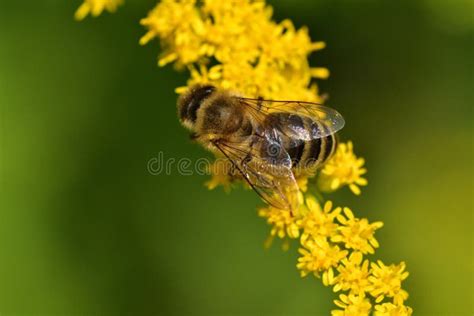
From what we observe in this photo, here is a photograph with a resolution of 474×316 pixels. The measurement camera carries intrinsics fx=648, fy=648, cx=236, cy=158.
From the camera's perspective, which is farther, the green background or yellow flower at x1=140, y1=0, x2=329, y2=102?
the green background

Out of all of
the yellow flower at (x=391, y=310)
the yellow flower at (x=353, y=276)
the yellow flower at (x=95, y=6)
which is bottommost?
the yellow flower at (x=391, y=310)

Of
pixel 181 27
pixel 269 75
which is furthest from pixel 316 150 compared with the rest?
pixel 181 27

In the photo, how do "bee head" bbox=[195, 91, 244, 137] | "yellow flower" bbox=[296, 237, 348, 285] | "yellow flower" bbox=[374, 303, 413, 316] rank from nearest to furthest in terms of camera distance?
"yellow flower" bbox=[374, 303, 413, 316] < "yellow flower" bbox=[296, 237, 348, 285] < "bee head" bbox=[195, 91, 244, 137]

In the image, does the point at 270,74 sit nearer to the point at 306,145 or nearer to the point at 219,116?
the point at 219,116

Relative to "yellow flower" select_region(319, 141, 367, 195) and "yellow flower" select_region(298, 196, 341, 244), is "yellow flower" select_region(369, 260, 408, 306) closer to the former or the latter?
"yellow flower" select_region(298, 196, 341, 244)

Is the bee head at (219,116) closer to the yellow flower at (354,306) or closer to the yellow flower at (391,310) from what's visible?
the yellow flower at (354,306)

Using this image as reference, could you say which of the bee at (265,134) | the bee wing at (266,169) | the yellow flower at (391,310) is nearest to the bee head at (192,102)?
the bee at (265,134)

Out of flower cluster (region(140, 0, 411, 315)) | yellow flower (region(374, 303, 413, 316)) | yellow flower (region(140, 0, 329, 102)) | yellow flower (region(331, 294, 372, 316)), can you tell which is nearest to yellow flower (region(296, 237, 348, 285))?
flower cluster (region(140, 0, 411, 315))
